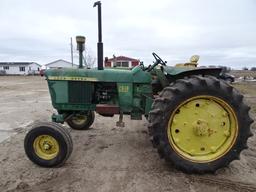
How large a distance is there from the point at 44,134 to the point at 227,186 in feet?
8.14

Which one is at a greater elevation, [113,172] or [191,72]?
[191,72]

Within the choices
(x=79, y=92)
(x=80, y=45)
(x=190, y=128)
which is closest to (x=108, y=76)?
(x=79, y=92)

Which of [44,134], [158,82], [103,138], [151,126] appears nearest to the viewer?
[151,126]

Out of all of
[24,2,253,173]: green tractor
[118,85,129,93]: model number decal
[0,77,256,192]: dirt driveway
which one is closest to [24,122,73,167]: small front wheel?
[24,2,253,173]: green tractor

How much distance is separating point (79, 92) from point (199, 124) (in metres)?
2.03

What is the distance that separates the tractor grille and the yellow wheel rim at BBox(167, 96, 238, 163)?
62.4 inches

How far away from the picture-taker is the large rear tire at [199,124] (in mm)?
3430

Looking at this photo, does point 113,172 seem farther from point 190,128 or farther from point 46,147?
point 190,128

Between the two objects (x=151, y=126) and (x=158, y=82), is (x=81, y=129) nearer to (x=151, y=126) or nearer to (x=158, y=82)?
(x=158, y=82)

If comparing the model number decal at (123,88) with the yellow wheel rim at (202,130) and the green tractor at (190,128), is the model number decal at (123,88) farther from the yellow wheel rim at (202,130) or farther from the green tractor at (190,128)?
the yellow wheel rim at (202,130)

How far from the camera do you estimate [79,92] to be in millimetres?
4430

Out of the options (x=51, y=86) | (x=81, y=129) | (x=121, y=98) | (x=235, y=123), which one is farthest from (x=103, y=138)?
(x=235, y=123)

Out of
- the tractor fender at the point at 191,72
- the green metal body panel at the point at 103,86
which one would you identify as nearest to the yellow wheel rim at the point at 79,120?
the green metal body panel at the point at 103,86

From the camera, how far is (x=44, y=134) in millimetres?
3668
